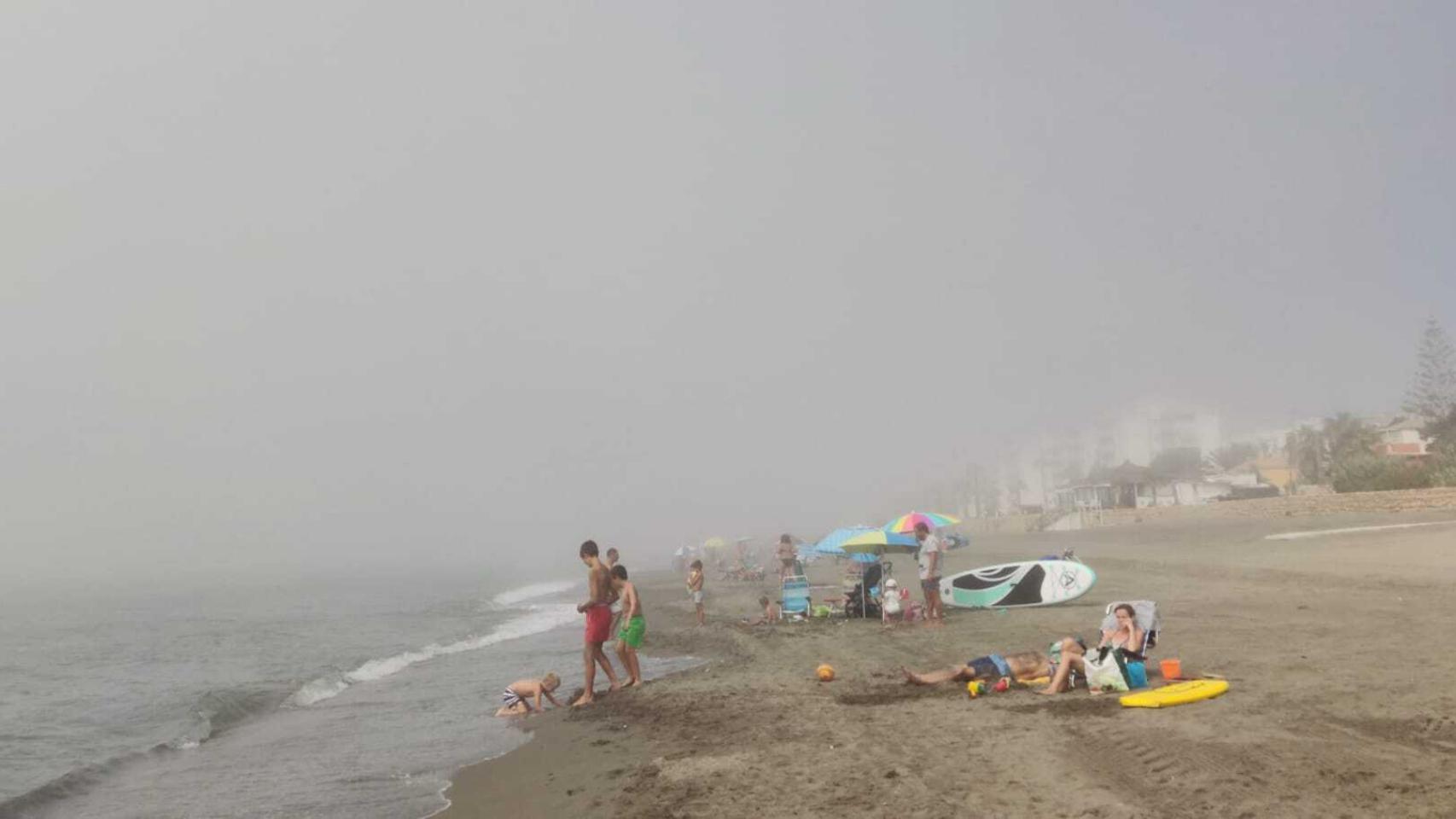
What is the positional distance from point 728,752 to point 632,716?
2.91 m

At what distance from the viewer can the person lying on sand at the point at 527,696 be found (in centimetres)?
1271

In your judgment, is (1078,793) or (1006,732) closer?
(1078,793)

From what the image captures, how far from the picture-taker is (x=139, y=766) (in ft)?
41.3

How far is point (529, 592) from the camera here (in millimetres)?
56719

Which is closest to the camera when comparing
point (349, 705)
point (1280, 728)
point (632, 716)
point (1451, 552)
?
point (1280, 728)

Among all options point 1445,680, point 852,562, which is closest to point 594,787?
point 1445,680

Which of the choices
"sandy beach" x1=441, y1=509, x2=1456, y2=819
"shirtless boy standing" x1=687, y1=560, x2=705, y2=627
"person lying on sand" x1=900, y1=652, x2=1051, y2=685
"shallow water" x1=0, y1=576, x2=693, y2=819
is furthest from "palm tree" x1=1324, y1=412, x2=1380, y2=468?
"person lying on sand" x1=900, y1=652, x2=1051, y2=685

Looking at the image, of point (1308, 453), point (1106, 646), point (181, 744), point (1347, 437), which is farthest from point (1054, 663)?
point (1308, 453)

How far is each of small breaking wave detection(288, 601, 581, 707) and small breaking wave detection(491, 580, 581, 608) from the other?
1189cm

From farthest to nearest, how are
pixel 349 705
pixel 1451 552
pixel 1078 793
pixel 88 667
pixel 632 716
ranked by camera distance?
pixel 88 667, pixel 1451 552, pixel 349 705, pixel 632 716, pixel 1078 793

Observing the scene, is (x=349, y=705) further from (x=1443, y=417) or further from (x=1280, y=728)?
(x=1443, y=417)

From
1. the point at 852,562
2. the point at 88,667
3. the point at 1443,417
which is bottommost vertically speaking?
the point at 88,667

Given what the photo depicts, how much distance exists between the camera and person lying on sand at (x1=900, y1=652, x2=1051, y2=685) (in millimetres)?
9930

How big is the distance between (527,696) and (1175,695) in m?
8.69
